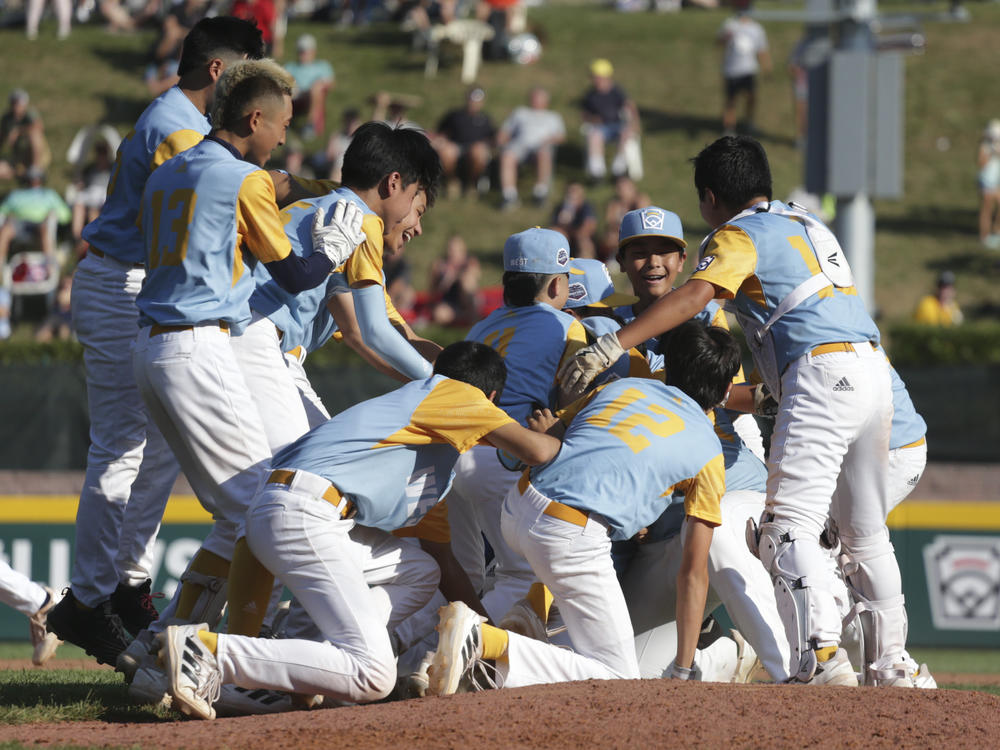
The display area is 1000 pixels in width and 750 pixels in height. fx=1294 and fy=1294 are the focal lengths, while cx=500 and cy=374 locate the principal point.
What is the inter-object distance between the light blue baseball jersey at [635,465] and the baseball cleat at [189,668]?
1.45 meters

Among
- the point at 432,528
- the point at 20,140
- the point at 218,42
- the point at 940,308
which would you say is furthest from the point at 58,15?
the point at 432,528

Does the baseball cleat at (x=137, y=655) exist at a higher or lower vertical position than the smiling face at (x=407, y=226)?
lower

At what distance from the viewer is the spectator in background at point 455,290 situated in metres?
16.3

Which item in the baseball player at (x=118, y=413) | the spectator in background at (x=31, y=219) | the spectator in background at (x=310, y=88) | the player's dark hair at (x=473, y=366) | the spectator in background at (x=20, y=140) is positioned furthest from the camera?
the spectator in background at (x=310, y=88)

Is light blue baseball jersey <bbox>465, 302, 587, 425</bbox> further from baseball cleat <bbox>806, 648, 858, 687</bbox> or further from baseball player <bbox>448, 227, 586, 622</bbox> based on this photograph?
baseball cleat <bbox>806, 648, 858, 687</bbox>

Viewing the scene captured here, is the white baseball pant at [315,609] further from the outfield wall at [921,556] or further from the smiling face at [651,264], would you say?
the outfield wall at [921,556]

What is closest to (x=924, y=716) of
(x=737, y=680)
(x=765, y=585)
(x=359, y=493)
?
(x=765, y=585)

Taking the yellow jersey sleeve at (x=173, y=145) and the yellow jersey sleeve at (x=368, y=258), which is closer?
the yellow jersey sleeve at (x=368, y=258)

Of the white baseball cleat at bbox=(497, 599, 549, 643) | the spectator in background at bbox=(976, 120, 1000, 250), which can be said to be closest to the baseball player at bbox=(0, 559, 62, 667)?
the white baseball cleat at bbox=(497, 599, 549, 643)

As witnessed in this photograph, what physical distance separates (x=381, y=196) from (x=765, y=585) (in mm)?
2426

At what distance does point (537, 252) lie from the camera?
607 centimetres

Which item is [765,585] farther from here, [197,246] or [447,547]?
[197,246]

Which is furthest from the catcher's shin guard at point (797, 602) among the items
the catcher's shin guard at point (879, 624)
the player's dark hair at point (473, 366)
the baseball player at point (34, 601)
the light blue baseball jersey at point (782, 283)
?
the baseball player at point (34, 601)

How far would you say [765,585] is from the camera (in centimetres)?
575
